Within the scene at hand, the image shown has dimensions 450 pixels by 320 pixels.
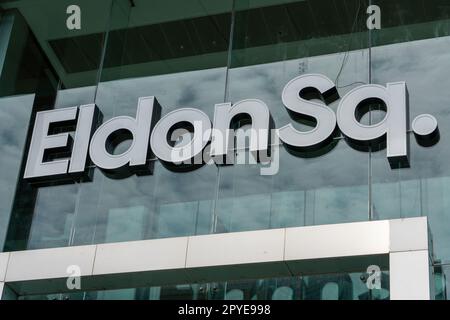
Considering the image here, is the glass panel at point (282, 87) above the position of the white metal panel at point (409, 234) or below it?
above

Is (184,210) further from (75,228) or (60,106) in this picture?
(60,106)

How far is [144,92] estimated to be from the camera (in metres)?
14.9

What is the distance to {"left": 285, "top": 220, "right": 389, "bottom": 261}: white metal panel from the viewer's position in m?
12.2

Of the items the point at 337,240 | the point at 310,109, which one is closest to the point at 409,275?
the point at 337,240

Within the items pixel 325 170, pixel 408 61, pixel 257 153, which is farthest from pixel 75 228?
pixel 408 61

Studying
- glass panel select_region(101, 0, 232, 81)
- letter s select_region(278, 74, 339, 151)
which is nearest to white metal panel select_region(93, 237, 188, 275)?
letter s select_region(278, 74, 339, 151)

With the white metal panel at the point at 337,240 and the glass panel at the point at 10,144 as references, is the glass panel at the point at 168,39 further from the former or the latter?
the white metal panel at the point at 337,240

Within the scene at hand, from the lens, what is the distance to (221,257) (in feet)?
41.8

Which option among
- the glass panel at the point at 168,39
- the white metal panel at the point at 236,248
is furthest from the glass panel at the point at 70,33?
the white metal panel at the point at 236,248

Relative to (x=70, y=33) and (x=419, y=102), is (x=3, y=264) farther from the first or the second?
(x=419, y=102)

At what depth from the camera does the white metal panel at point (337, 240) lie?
40.1 ft

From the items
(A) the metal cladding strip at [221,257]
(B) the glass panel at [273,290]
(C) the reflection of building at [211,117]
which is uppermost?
(C) the reflection of building at [211,117]

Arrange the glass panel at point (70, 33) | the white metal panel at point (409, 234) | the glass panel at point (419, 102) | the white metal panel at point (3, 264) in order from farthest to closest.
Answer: the glass panel at point (70, 33) < the white metal panel at point (3, 264) < the glass panel at point (419, 102) < the white metal panel at point (409, 234)

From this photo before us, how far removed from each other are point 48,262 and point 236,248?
9.11 ft
